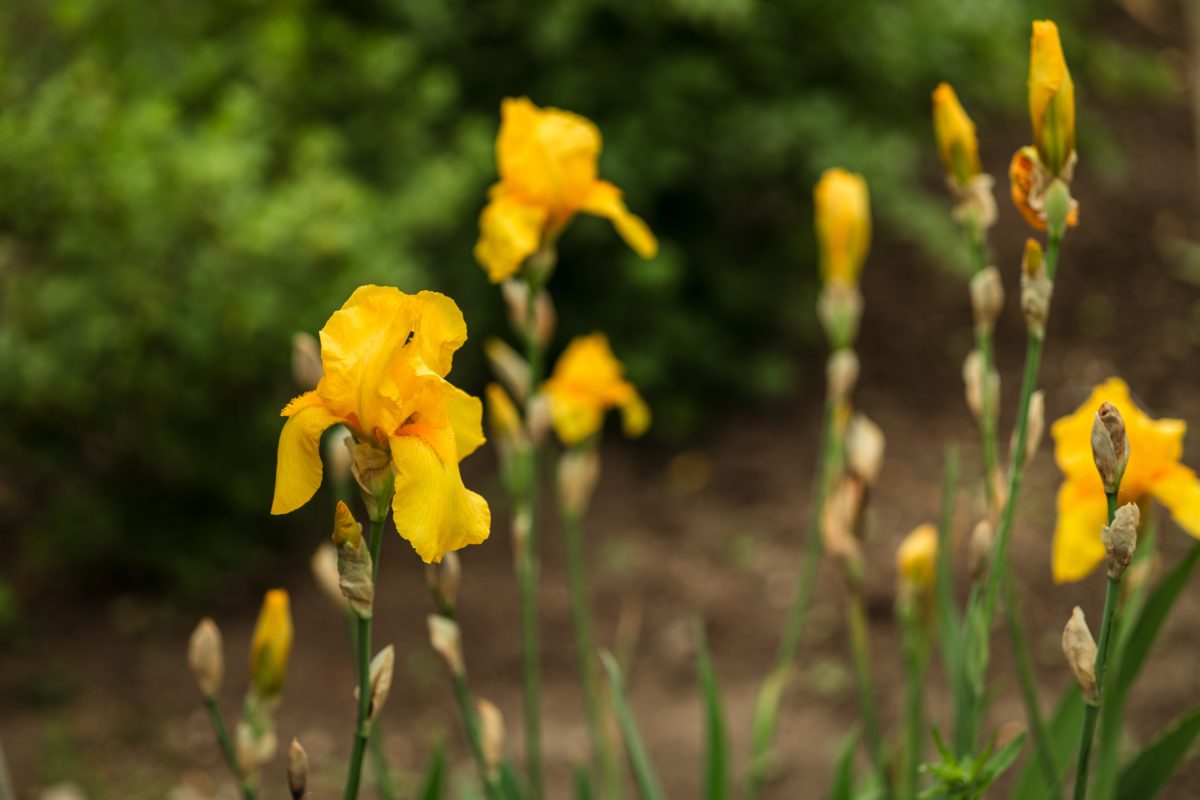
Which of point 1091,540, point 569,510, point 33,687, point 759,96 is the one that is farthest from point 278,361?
point 1091,540

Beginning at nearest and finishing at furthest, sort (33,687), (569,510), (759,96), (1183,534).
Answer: (569,510) → (33,687) → (1183,534) → (759,96)

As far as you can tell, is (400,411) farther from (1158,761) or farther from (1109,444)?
(1158,761)

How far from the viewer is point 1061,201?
1.11 meters

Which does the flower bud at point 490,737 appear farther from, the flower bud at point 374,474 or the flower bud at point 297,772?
the flower bud at point 374,474

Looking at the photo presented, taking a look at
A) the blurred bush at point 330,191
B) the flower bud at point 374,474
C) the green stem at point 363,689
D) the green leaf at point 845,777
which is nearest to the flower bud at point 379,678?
the green stem at point 363,689

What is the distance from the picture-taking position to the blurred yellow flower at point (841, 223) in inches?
64.1

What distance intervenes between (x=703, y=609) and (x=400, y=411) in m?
2.38

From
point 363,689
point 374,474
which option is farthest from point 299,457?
point 363,689

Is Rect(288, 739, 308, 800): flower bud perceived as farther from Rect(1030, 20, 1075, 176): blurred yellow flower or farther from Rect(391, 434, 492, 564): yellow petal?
Rect(1030, 20, 1075, 176): blurred yellow flower

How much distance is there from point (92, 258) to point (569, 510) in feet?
4.95

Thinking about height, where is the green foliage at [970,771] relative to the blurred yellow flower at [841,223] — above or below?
below

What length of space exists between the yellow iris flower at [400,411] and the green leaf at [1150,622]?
0.78 m

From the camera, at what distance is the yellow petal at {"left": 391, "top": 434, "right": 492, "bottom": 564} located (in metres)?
0.89

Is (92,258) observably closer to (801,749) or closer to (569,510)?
(569,510)
